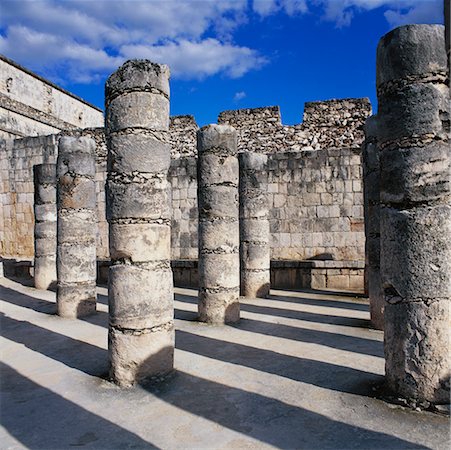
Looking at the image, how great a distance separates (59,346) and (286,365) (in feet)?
13.2

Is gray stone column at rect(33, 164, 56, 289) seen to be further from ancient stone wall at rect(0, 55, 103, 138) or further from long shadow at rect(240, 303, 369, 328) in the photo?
ancient stone wall at rect(0, 55, 103, 138)

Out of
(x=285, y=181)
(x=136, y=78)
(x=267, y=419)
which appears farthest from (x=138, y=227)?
(x=285, y=181)

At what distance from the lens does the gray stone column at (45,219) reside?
12.9 meters

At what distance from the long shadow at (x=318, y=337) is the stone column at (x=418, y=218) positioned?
6.11 feet

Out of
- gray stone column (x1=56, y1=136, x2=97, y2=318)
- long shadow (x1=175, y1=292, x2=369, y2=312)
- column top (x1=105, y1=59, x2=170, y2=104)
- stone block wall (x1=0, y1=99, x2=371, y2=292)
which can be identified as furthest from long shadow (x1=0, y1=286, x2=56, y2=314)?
column top (x1=105, y1=59, x2=170, y2=104)

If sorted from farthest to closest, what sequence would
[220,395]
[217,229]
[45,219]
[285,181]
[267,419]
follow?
[285,181]
[45,219]
[217,229]
[220,395]
[267,419]

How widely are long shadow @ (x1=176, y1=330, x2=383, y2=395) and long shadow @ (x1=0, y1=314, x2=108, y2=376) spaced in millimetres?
1406

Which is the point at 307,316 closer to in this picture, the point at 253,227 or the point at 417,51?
the point at 253,227

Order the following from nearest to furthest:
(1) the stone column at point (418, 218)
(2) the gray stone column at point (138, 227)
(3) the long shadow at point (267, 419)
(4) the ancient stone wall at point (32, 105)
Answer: (3) the long shadow at point (267, 419) < (1) the stone column at point (418, 218) < (2) the gray stone column at point (138, 227) < (4) the ancient stone wall at point (32, 105)

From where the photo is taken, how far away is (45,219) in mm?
12969

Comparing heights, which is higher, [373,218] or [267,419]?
[373,218]

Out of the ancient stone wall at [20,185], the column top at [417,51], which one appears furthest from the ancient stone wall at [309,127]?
the column top at [417,51]

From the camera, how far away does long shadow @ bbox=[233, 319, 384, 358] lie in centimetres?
678

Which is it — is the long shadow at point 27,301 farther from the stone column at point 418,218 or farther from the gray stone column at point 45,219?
the stone column at point 418,218
